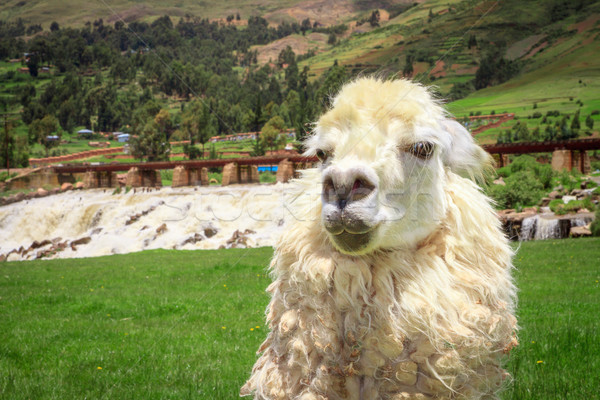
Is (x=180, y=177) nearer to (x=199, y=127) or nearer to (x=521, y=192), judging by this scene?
(x=199, y=127)

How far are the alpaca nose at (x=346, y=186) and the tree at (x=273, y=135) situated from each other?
198 feet

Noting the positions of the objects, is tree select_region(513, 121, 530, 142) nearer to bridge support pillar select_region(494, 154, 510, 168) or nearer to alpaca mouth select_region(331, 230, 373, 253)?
bridge support pillar select_region(494, 154, 510, 168)

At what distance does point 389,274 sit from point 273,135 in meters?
61.1

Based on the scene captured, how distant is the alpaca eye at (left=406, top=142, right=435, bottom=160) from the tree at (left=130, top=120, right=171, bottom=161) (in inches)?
2966

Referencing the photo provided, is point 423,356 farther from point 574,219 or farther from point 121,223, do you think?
point 121,223

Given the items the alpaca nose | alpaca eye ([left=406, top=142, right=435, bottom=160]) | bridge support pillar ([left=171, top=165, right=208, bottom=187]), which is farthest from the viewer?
bridge support pillar ([left=171, top=165, right=208, bottom=187])

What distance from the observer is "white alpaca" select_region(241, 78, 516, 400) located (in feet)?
7.46

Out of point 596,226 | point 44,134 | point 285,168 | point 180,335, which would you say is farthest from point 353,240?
point 44,134

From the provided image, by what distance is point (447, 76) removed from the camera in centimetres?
7256

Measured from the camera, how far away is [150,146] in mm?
77125

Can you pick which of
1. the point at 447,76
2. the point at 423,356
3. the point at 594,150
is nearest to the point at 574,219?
the point at 594,150

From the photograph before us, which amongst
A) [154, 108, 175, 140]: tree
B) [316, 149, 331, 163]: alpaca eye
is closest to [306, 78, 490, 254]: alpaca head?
[316, 149, 331, 163]: alpaca eye

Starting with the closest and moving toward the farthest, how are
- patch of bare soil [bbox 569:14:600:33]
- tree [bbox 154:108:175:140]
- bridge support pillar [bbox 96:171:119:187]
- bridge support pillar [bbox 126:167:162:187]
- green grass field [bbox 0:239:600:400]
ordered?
green grass field [bbox 0:239:600:400] < patch of bare soil [bbox 569:14:600:33] < bridge support pillar [bbox 126:167:162:187] < bridge support pillar [bbox 96:171:119:187] < tree [bbox 154:108:175:140]

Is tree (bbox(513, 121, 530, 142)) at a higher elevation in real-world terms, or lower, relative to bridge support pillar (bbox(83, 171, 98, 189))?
higher
